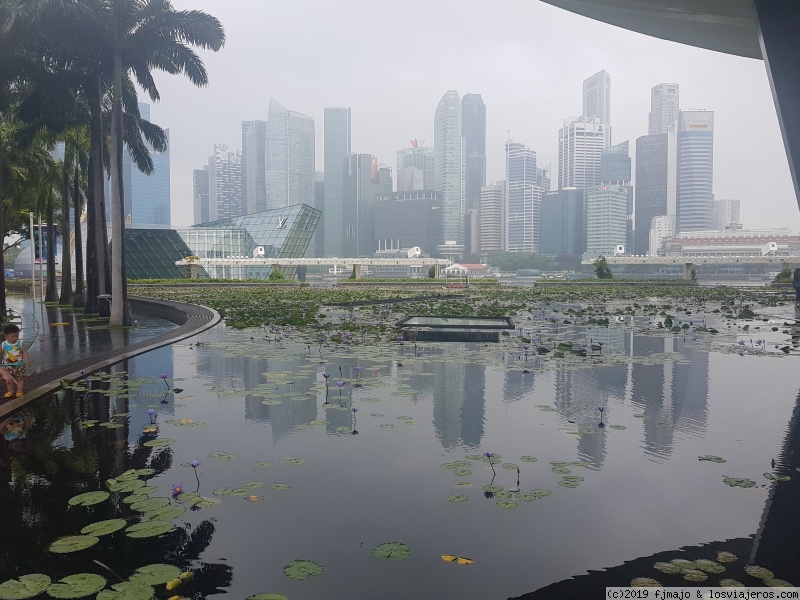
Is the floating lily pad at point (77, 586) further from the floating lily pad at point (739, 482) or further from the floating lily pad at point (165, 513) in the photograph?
the floating lily pad at point (739, 482)

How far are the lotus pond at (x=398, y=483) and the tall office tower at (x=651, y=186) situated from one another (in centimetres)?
19024

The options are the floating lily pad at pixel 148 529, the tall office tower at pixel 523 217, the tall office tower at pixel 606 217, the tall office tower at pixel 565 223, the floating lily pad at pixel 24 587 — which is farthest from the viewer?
the tall office tower at pixel 523 217

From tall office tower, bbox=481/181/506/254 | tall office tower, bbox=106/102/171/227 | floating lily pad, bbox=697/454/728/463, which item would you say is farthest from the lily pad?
tall office tower, bbox=481/181/506/254

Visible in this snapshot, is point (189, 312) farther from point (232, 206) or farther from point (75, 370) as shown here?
point (232, 206)

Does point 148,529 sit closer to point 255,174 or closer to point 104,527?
point 104,527

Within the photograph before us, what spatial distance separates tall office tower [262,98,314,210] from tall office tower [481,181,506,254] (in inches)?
2143

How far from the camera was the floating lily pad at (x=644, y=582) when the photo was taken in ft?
9.71

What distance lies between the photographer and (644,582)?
2.98 m

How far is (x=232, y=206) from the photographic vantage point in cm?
19662

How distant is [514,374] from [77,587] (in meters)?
6.66

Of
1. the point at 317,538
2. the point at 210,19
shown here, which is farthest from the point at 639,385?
the point at 210,19

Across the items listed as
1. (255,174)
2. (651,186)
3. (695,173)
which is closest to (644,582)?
(255,174)

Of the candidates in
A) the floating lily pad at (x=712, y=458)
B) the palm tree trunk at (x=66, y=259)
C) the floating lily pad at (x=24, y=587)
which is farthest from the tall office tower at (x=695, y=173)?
the floating lily pad at (x=24, y=587)

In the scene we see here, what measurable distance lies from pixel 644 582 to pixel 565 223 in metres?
174
